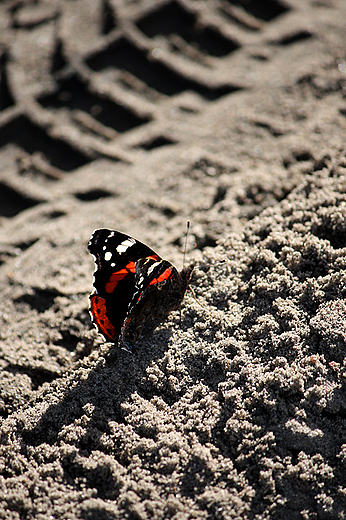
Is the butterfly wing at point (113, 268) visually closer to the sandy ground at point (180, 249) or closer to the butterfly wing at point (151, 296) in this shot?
the butterfly wing at point (151, 296)

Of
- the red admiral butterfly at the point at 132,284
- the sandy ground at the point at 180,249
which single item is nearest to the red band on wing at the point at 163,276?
the red admiral butterfly at the point at 132,284

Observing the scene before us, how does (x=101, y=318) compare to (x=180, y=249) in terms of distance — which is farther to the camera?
(x=180, y=249)

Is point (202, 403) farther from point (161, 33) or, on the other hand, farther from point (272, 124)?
point (161, 33)

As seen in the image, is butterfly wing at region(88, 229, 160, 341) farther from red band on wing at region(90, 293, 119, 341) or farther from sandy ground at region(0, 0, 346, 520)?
sandy ground at region(0, 0, 346, 520)

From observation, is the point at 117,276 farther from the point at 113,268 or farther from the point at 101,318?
the point at 101,318

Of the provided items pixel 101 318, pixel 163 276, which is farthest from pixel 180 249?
pixel 101 318

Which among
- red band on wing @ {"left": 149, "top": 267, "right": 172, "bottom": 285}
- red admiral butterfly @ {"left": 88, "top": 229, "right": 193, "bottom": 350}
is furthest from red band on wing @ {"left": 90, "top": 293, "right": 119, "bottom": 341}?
red band on wing @ {"left": 149, "top": 267, "right": 172, "bottom": 285}

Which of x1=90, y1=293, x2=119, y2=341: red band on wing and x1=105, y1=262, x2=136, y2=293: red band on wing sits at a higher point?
x1=105, y1=262, x2=136, y2=293: red band on wing
